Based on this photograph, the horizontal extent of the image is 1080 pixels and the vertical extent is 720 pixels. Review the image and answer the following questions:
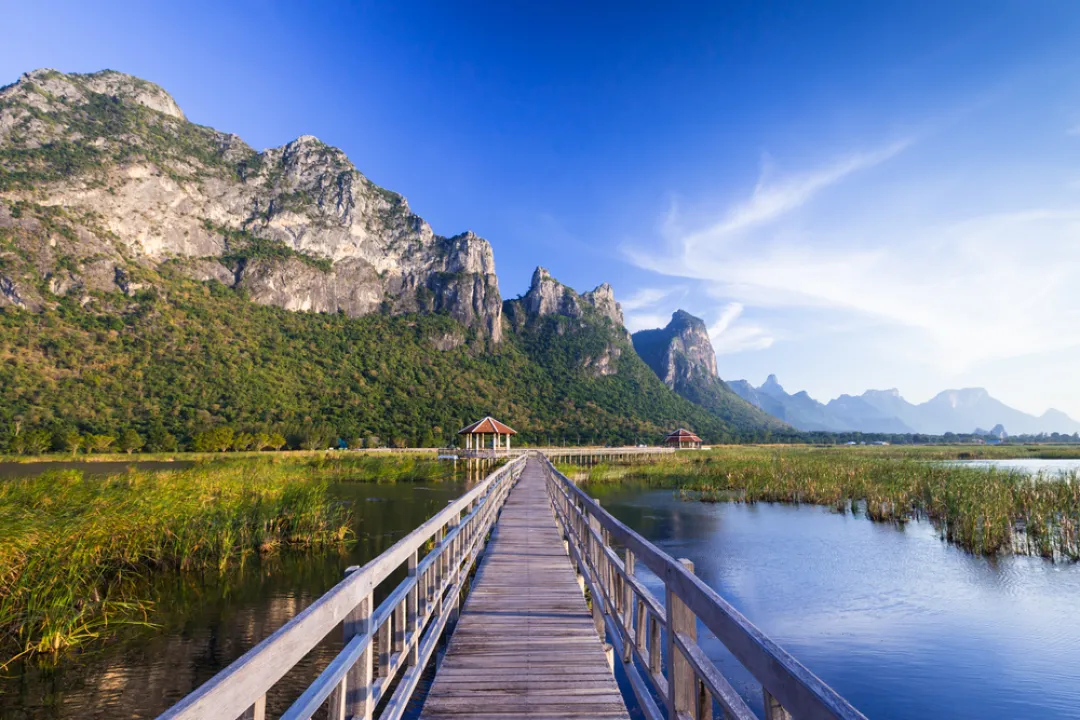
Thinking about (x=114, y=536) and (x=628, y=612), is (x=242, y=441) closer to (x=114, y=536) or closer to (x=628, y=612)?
(x=114, y=536)

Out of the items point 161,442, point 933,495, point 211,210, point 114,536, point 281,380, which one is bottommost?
point 933,495

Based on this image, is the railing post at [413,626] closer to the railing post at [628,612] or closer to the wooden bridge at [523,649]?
the wooden bridge at [523,649]

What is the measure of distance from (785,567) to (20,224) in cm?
10435

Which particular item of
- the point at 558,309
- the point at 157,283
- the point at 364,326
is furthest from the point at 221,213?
the point at 558,309

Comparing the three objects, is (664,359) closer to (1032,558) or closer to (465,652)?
(1032,558)

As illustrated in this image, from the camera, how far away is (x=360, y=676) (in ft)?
9.36

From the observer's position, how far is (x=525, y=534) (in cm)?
1109

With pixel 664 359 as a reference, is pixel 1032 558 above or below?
below

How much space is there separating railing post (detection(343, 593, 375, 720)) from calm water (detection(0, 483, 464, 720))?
5065 mm

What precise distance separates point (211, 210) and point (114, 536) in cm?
11843

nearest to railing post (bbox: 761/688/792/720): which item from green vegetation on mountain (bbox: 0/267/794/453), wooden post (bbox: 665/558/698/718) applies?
wooden post (bbox: 665/558/698/718)

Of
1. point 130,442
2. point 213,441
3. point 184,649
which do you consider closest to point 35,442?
point 130,442

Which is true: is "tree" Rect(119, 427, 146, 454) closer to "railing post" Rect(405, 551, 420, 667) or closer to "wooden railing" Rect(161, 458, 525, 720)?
"wooden railing" Rect(161, 458, 525, 720)

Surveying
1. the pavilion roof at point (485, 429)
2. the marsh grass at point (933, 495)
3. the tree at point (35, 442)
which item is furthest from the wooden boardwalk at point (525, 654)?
the tree at point (35, 442)
